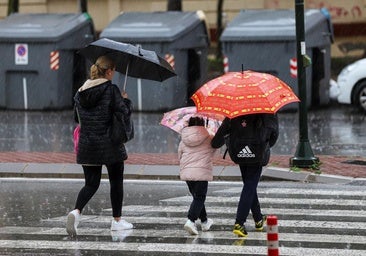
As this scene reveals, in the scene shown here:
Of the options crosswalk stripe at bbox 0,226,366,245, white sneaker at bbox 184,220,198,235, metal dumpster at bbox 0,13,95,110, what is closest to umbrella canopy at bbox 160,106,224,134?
white sneaker at bbox 184,220,198,235

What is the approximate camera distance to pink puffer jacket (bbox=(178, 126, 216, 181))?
9.41 meters

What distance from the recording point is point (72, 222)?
9.62 metres

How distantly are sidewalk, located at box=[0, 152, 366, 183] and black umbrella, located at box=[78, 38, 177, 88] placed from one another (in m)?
3.84

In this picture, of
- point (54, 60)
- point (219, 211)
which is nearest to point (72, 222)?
point (219, 211)

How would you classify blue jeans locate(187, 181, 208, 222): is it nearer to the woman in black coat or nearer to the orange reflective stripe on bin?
the woman in black coat

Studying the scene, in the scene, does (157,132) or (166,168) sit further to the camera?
(157,132)

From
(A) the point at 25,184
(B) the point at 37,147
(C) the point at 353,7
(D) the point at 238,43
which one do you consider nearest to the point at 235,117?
(A) the point at 25,184

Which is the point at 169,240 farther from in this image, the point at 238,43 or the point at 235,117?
the point at 238,43

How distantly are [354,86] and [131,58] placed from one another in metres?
12.0

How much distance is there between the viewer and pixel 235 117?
30.0 feet

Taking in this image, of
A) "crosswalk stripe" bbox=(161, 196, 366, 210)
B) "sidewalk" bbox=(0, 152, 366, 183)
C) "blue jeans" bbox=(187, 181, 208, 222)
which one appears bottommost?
"sidewalk" bbox=(0, 152, 366, 183)

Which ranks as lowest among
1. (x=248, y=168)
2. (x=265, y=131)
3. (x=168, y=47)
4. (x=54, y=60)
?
(x=54, y=60)

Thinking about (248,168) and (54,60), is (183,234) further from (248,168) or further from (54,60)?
(54,60)

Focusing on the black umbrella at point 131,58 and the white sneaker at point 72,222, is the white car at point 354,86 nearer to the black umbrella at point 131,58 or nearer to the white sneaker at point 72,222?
the black umbrella at point 131,58
